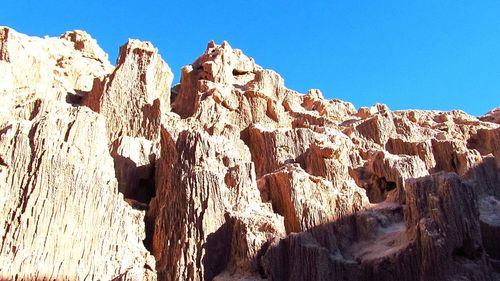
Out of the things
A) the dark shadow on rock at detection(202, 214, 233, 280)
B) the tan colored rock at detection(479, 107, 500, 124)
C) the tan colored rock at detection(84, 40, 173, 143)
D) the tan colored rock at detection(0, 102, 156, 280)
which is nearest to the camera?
the tan colored rock at detection(0, 102, 156, 280)

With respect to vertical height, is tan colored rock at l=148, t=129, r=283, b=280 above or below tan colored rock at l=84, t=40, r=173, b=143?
below

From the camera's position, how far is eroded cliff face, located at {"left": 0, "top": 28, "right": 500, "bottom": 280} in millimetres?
17016

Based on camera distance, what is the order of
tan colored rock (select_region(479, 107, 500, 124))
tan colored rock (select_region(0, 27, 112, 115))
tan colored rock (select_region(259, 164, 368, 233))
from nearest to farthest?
tan colored rock (select_region(259, 164, 368, 233)) < tan colored rock (select_region(0, 27, 112, 115)) < tan colored rock (select_region(479, 107, 500, 124))

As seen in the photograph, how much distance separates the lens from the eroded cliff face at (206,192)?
17.0m

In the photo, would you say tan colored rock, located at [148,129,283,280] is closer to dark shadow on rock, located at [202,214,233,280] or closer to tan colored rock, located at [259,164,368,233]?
dark shadow on rock, located at [202,214,233,280]

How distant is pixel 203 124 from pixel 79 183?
1041 centimetres

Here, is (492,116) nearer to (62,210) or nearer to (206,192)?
(206,192)

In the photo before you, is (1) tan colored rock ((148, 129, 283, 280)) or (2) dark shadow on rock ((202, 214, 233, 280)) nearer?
(2) dark shadow on rock ((202, 214, 233, 280))

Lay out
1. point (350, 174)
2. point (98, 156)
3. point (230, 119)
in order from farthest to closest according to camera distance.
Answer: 1. point (230, 119)
2. point (350, 174)
3. point (98, 156)

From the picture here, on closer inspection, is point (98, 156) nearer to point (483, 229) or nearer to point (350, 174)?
point (350, 174)

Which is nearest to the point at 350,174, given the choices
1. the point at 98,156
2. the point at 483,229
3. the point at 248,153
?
the point at 248,153

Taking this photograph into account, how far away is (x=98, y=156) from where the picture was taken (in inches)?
750

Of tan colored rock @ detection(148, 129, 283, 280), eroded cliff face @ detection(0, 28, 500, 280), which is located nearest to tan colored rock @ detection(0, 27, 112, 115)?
eroded cliff face @ detection(0, 28, 500, 280)

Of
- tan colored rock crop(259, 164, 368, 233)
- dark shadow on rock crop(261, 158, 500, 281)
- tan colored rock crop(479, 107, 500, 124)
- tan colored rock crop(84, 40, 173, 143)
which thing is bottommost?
dark shadow on rock crop(261, 158, 500, 281)
